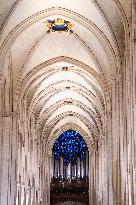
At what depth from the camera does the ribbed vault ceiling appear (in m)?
26.0

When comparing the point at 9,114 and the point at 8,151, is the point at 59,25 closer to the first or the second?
the point at 9,114

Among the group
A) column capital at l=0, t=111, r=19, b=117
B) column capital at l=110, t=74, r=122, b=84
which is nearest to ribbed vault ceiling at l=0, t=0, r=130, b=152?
column capital at l=110, t=74, r=122, b=84

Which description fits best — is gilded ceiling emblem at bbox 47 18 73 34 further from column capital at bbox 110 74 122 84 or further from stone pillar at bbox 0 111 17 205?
stone pillar at bbox 0 111 17 205

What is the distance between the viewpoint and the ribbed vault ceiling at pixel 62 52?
26047 mm

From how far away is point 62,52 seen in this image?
33.0 metres

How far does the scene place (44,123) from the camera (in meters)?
45.7

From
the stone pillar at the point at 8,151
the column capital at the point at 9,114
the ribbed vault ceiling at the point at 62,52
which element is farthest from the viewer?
the column capital at the point at 9,114

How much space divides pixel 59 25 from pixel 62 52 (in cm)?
343

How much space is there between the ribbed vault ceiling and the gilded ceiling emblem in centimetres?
26

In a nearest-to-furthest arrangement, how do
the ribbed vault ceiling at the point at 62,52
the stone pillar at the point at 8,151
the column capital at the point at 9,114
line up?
the ribbed vault ceiling at the point at 62,52, the stone pillar at the point at 8,151, the column capital at the point at 9,114

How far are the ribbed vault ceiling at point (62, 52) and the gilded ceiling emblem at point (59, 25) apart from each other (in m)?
0.26

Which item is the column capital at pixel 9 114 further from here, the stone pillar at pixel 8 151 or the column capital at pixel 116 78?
the column capital at pixel 116 78

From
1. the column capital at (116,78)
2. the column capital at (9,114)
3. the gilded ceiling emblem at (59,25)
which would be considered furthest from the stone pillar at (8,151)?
the column capital at (116,78)

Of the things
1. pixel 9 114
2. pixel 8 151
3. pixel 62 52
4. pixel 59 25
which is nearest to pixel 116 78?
pixel 59 25
